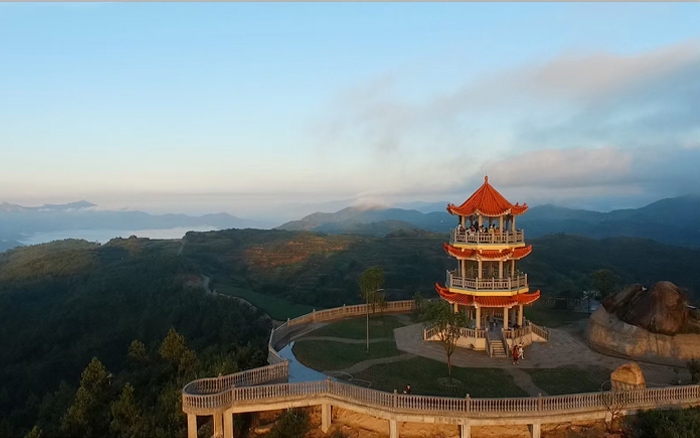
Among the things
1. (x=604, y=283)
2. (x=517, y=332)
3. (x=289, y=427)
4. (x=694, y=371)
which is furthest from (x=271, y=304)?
(x=694, y=371)

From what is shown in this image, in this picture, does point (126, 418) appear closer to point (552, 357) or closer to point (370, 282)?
point (370, 282)

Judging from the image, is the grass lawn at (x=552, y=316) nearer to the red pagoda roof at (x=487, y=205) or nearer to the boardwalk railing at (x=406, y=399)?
the red pagoda roof at (x=487, y=205)

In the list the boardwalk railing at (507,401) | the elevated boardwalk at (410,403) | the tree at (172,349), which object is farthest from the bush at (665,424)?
the tree at (172,349)

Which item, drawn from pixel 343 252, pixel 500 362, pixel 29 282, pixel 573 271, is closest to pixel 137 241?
→ pixel 29 282

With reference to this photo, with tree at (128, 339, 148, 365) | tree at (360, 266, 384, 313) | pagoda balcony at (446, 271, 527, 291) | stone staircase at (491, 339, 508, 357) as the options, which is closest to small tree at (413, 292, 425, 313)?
tree at (360, 266, 384, 313)

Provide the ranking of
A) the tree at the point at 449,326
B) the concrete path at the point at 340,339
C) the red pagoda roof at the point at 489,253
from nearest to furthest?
the tree at the point at 449,326 < the red pagoda roof at the point at 489,253 < the concrete path at the point at 340,339

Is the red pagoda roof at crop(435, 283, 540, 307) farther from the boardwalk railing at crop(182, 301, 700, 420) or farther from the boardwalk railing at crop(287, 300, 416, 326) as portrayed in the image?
the boardwalk railing at crop(182, 301, 700, 420)

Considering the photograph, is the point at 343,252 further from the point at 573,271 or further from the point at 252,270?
the point at 573,271
